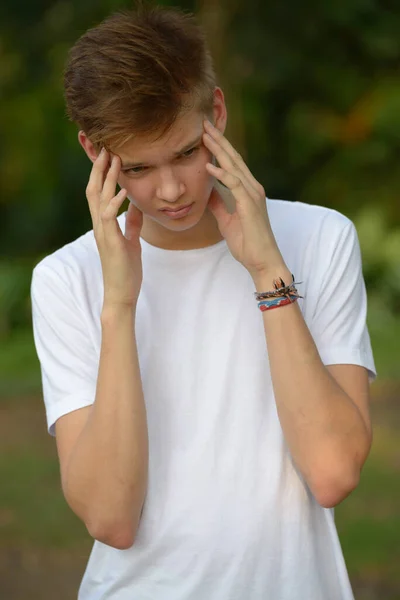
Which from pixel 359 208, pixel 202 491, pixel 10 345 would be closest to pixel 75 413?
pixel 202 491

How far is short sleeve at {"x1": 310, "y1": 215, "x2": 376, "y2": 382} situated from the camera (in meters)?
2.60

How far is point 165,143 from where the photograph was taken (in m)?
2.53

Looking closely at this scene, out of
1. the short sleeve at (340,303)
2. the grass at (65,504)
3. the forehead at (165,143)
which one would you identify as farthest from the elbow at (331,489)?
the grass at (65,504)

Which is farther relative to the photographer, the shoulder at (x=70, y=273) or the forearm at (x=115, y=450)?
the shoulder at (x=70, y=273)

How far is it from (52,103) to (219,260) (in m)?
13.8

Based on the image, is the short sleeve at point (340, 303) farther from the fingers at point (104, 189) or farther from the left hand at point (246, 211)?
the fingers at point (104, 189)

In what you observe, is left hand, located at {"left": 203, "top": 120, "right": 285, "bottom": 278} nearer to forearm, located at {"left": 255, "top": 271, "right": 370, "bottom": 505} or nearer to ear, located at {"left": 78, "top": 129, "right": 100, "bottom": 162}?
forearm, located at {"left": 255, "top": 271, "right": 370, "bottom": 505}

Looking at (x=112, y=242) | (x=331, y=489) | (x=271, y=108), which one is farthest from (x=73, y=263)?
(x=271, y=108)

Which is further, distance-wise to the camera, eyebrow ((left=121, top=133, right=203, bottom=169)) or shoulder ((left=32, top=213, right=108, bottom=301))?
shoulder ((left=32, top=213, right=108, bottom=301))

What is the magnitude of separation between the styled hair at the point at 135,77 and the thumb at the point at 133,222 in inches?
8.6

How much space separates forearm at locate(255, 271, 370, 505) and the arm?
0.35 meters

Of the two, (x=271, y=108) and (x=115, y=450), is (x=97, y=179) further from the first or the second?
(x=271, y=108)

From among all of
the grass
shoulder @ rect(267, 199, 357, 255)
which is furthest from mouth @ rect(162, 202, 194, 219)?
the grass

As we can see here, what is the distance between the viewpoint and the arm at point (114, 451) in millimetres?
2498
